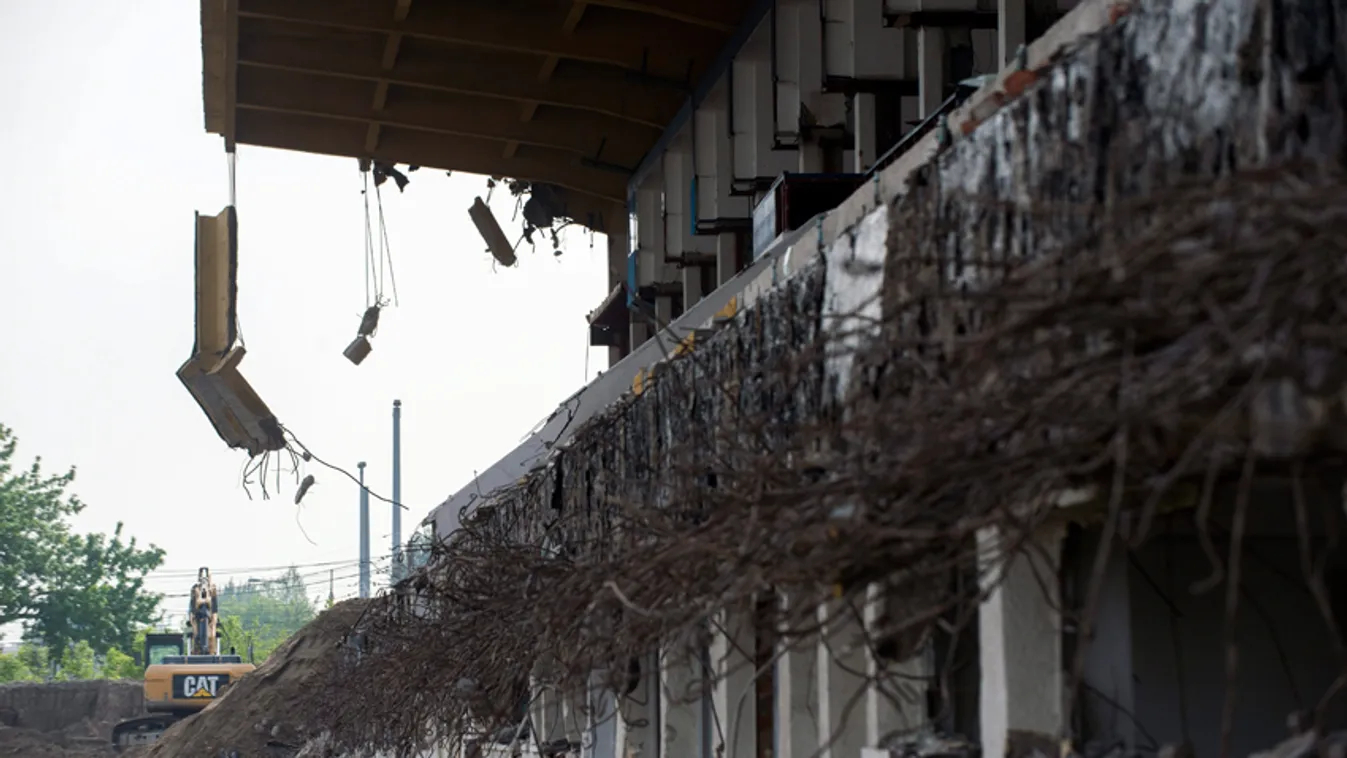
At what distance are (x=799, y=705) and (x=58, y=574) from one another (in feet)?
245

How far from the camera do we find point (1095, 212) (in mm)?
3738

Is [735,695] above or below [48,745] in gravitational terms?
above

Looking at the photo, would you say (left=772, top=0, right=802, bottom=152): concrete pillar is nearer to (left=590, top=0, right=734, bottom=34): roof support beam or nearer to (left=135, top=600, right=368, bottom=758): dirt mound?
(left=590, top=0, right=734, bottom=34): roof support beam

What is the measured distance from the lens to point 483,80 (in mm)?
20688

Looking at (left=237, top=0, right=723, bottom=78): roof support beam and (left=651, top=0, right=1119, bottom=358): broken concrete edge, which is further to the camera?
(left=237, top=0, right=723, bottom=78): roof support beam

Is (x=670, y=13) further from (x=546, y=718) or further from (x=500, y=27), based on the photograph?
(x=546, y=718)

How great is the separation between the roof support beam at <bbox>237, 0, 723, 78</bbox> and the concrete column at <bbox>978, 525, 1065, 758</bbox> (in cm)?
1371

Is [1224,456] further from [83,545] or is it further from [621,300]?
[83,545]

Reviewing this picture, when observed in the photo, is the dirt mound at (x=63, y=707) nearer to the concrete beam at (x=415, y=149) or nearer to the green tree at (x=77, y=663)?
the green tree at (x=77, y=663)

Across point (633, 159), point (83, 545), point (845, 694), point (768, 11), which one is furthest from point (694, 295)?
point (83, 545)

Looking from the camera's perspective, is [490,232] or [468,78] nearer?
[468,78]

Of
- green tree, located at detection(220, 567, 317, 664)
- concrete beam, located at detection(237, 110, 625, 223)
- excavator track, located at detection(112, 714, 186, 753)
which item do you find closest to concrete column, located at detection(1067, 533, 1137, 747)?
concrete beam, located at detection(237, 110, 625, 223)

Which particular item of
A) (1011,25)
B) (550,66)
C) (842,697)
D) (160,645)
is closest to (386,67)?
(550,66)

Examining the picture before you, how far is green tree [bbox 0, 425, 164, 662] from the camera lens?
75625 mm
